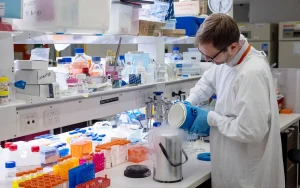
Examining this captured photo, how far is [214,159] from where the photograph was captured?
2.22 m

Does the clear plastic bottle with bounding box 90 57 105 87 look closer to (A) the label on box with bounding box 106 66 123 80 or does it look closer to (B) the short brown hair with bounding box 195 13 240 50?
(A) the label on box with bounding box 106 66 123 80

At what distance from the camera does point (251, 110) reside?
1.99 metres

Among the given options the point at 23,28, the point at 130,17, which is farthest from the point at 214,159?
the point at 23,28

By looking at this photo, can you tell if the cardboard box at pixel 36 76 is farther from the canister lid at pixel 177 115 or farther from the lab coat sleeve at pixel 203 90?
the lab coat sleeve at pixel 203 90

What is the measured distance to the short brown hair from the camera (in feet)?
6.68

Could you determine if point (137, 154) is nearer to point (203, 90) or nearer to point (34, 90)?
point (203, 90)

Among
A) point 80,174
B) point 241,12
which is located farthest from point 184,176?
point 241,12

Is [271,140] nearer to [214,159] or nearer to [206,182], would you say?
[214,159]

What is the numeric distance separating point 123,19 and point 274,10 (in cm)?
468

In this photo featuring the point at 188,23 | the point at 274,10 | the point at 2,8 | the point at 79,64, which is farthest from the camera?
the point at 274,10

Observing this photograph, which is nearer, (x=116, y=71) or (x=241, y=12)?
(x=116, y=71)

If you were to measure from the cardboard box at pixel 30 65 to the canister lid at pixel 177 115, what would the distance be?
0.78 metres

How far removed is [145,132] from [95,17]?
1.21 metres

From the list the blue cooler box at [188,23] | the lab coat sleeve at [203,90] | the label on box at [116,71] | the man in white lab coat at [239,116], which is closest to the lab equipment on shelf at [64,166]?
the label on box at [116,71]
